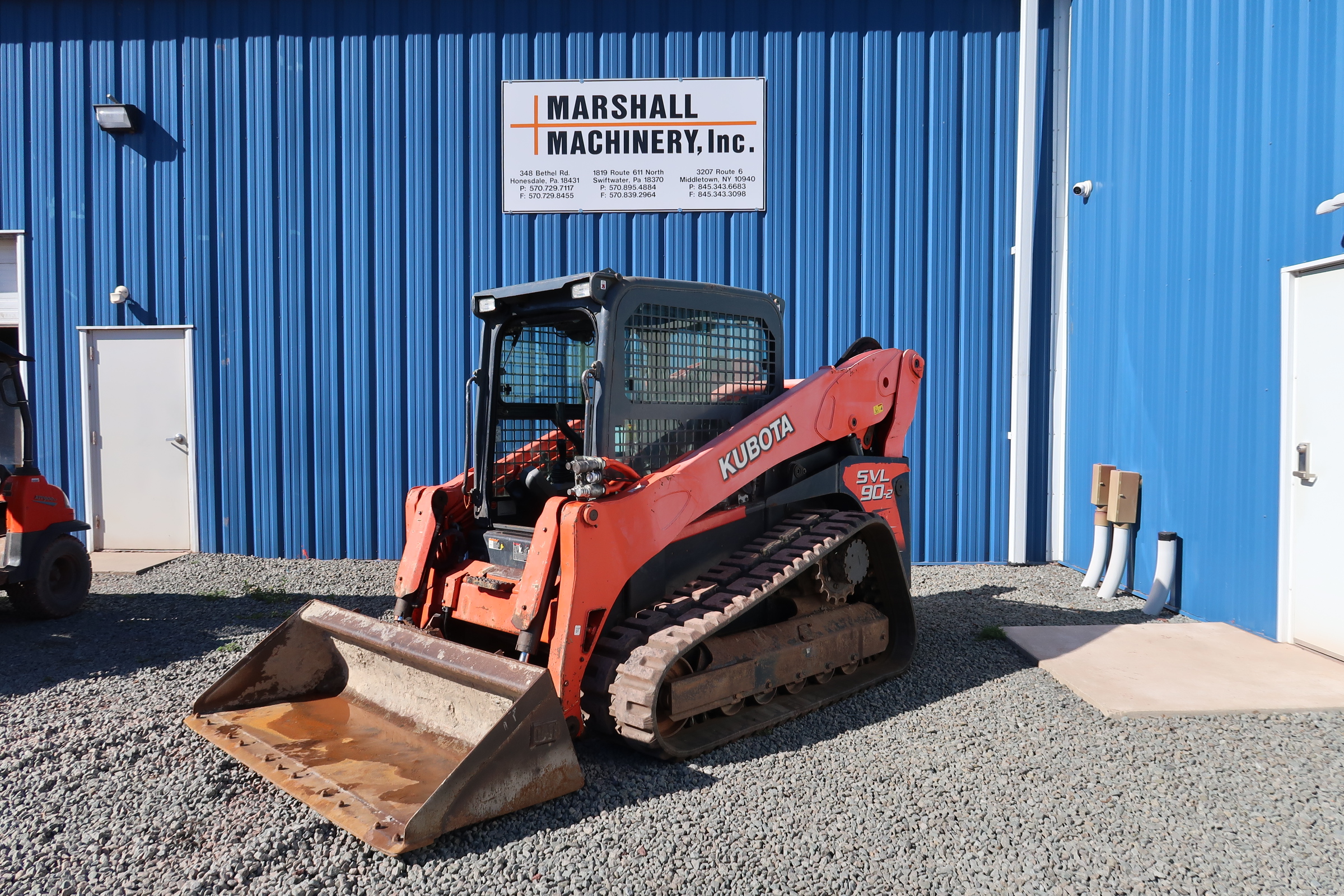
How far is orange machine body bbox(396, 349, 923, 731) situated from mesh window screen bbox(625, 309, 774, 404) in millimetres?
270

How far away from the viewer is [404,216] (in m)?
9.07

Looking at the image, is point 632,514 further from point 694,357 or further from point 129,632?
point 129,632

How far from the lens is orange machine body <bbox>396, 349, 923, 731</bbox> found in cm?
392

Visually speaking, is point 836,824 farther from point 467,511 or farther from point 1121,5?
point 1121,5

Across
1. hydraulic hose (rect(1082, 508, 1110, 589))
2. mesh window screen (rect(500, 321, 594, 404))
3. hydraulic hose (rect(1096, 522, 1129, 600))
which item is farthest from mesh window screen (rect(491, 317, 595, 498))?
hydraulic hose (rect(1082, 508, 1110, 589))

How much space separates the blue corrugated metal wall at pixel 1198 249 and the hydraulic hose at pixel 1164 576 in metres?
0.11

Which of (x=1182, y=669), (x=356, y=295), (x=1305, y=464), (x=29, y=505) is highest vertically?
(x=356, y=295)

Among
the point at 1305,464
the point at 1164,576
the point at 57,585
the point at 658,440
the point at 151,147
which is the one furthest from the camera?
the point at 151,147

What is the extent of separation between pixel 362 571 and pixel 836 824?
20.7 ft

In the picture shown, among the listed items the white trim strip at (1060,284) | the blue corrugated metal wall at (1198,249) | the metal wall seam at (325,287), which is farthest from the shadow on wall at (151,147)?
the blue corrugated metal wall at (1198,249)

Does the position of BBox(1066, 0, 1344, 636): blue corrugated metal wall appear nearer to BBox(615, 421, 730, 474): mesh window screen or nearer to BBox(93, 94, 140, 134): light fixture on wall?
BBox(615, 421, 730, 474): mesh window screen

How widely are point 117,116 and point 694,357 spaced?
7.63 m

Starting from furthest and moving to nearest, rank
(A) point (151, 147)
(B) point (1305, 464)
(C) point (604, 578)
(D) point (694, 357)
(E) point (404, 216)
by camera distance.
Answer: (A) point (151, 147) → (E) point (404, 216) → (B) point (1305, 464) → (D) point (694, 357) → (C) point (604, 578)

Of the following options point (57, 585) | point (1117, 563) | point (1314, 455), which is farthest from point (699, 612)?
point (57, 585)
